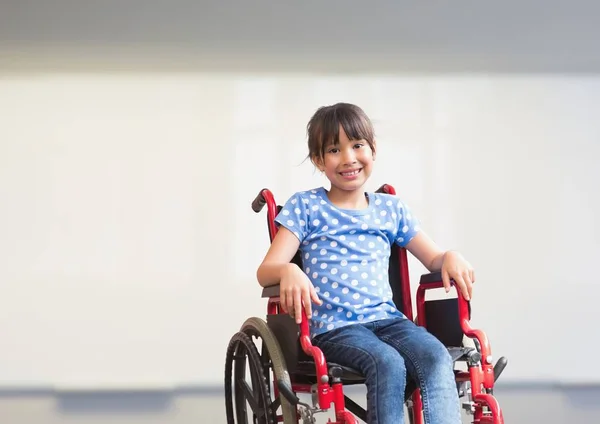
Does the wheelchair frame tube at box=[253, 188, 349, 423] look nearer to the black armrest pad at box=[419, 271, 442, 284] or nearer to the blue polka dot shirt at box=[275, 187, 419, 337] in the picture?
the blue polka dot shirt at box=[275, 187, 419, 337]

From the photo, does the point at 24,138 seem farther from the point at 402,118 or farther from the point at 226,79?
the point at 402,118

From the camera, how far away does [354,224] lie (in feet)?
7.43

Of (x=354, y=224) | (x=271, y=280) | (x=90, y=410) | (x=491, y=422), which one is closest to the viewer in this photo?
(x=491, y=422)

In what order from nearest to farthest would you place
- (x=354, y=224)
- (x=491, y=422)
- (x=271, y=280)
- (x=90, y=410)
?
(x=491, y=422), (x=271, y=280), (x=354, y=224), (x=90, y=410)

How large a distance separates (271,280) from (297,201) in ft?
0.82

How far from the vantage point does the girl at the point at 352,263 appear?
77.4 inches

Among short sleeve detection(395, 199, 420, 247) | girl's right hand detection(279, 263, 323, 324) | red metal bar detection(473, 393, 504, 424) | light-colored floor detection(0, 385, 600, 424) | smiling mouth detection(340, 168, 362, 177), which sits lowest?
light-colored floor detection(0, 385, 600, 424)

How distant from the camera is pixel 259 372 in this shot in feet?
6.91

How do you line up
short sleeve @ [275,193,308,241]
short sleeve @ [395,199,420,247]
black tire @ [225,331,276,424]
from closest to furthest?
black tire @ [225,331,276,424], short sleeve @ [275,193,308,241], short sleeve @ [395,199,420,247]

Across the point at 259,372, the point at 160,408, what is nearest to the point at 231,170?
the point at 160,408

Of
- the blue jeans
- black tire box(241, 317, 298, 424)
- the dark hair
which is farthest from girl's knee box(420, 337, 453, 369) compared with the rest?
the dark hair

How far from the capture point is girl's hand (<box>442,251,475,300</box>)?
2.09 meters

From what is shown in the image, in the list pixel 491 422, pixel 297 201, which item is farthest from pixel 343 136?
pixel 491 422

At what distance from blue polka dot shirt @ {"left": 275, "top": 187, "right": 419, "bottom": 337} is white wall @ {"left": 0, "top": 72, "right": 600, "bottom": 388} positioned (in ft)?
5.57
